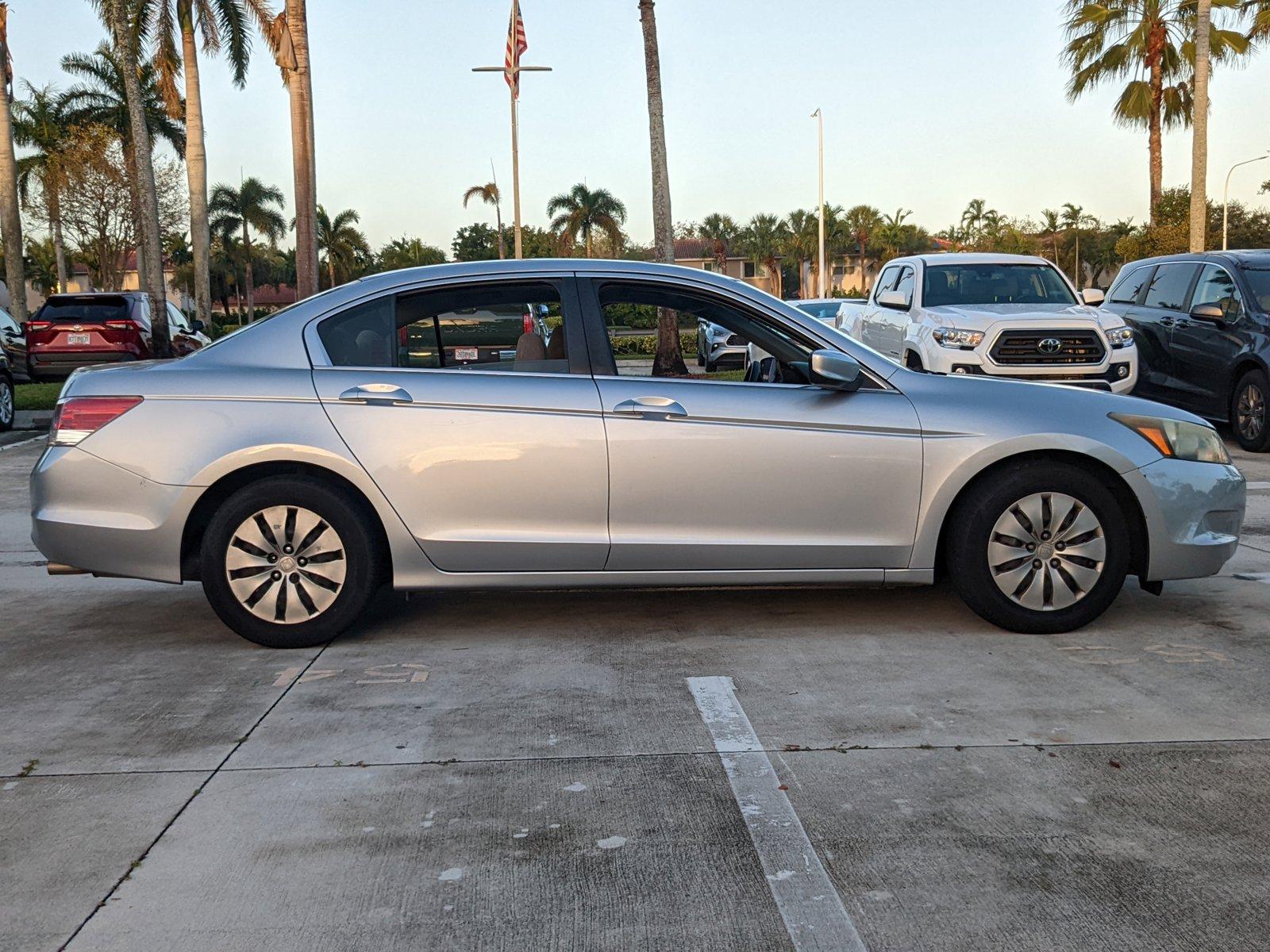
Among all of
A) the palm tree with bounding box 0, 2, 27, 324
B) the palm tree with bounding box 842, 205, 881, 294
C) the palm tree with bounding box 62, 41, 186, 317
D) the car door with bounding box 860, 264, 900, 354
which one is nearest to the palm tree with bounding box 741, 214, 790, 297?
the palm tree with bounding box 842, 205, 881, 294

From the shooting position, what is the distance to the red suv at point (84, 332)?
2144 cm

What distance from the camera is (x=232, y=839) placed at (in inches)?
137

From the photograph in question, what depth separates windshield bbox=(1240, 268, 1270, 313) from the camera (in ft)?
39.5

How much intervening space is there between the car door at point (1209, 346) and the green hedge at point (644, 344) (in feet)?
26.9

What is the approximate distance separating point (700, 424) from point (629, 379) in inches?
14.3

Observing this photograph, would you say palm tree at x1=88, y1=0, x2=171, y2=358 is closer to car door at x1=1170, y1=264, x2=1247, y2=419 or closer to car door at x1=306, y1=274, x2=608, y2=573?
car door at x1=1170, y1=264, x2=1247, y2=419

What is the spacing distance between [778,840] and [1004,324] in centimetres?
917

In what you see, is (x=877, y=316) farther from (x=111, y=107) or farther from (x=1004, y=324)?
(x=111, y=107)

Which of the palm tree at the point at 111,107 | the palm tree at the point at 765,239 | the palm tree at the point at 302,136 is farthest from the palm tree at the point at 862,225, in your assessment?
the palm tree at the point at 302,136

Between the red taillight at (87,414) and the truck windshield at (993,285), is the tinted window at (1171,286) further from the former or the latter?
the red taillight at (87,414)

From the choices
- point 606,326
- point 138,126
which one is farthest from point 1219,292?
point 138,126

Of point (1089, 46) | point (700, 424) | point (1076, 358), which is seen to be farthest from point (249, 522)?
point (1089, 46)

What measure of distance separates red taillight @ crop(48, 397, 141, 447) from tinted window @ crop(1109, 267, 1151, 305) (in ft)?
38.1

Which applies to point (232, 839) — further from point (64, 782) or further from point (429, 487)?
point (429, 487)
